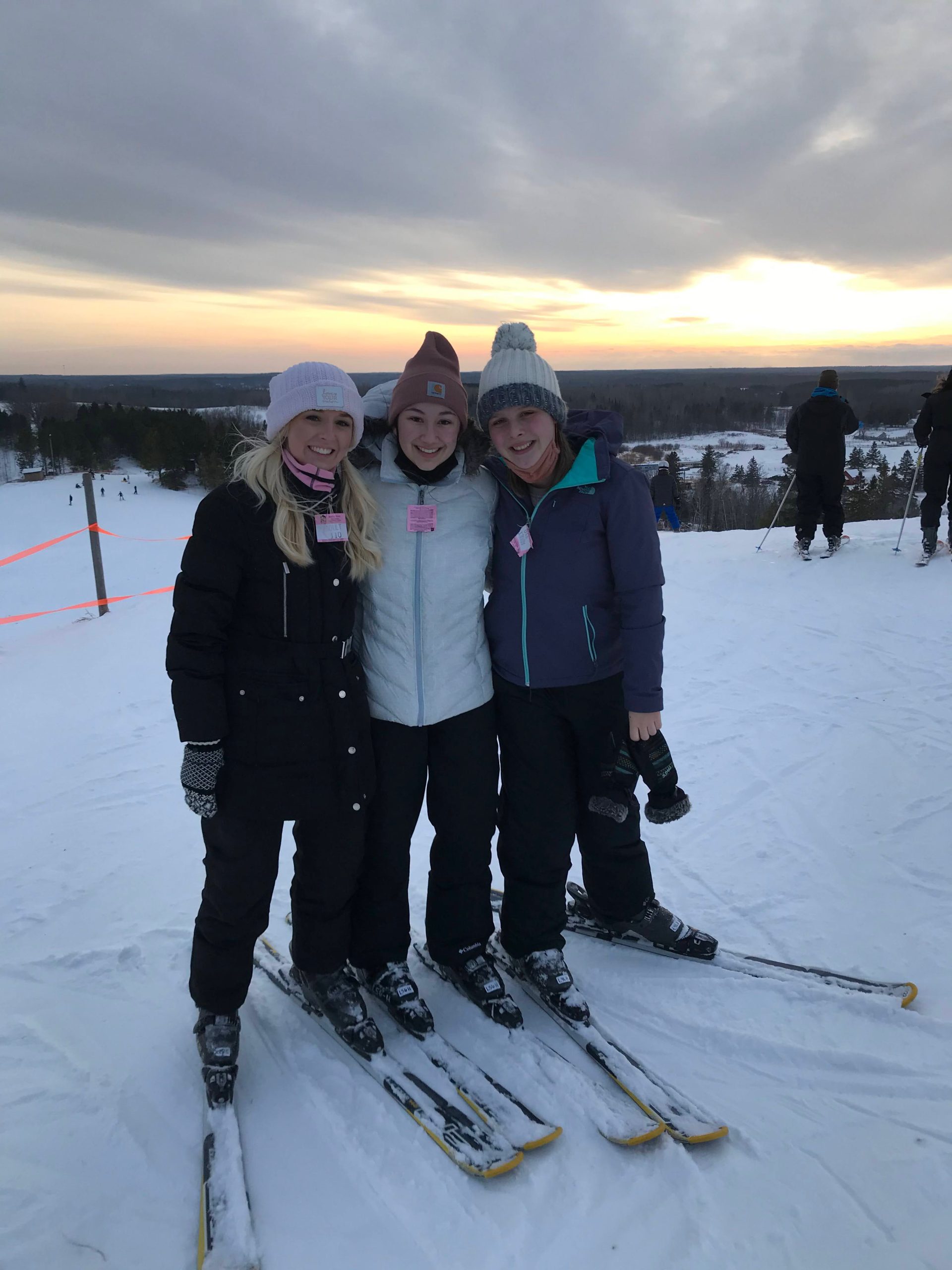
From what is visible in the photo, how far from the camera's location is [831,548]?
24.5 feet

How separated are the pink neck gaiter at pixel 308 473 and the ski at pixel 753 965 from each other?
1.58m

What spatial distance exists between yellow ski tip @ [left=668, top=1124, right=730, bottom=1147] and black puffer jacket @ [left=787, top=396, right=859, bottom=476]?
675 cm

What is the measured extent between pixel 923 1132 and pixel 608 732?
120cm

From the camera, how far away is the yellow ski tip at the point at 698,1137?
1.70 m

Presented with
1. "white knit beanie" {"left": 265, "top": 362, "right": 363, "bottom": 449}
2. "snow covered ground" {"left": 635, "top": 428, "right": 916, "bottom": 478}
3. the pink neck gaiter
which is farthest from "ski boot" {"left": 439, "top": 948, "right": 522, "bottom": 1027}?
"snow covered ground" {"left": 635, "top": 428, "right": 916, "bottom": 478}

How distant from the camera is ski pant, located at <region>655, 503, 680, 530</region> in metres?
11.3

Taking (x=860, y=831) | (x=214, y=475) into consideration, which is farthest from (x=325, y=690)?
(x=214, y=475)

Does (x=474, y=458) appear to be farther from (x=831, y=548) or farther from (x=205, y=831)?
(x=831, y=548)

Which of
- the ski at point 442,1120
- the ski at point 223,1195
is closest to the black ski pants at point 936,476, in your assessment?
the ski at point 442,1120

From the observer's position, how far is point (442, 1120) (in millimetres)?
1775


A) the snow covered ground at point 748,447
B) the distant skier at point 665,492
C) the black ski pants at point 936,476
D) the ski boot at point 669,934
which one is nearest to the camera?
the ski boot at point 669,934

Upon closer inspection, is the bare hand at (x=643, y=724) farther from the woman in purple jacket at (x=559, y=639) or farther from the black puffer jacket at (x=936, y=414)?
the black puffer jacket at (x=936, y=414)

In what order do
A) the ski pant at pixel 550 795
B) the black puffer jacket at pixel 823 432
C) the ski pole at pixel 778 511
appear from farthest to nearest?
the ski pole at pixel 778 511
the black puffer jacket at pixel 823 432
the ski pant at pixel 550 795

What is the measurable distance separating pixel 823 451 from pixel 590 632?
20.5 feet
